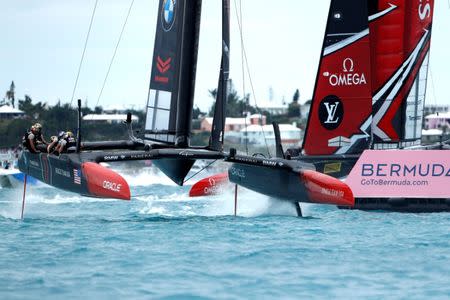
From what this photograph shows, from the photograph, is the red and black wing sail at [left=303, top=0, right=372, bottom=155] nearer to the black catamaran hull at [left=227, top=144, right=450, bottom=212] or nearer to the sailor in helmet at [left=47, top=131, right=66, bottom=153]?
the black catamaran hull at [left=227, top=144, right=450, bottom=212]

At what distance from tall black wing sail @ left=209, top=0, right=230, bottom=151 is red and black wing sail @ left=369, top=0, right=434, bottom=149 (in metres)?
5.01

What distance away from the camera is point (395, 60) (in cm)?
2034

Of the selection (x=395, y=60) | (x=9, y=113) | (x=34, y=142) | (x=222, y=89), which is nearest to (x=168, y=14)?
(x=222, y=89)

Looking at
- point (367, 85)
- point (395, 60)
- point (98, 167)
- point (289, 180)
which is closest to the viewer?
point (98, 167)

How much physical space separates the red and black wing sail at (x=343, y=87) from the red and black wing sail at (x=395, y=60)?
820 millimetres

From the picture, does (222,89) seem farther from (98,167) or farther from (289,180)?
(98,167)

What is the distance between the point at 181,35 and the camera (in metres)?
16.3

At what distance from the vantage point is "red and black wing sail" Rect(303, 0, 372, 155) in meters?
19.5

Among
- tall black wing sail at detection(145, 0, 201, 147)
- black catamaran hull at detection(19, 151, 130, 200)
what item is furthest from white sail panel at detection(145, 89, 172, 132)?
black catamaran hull at detection(19, 151, 130, 200)

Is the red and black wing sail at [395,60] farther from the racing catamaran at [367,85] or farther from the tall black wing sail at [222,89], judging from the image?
the tall black wing sail at [222,89]

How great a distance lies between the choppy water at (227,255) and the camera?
9195mm

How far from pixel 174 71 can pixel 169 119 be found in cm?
70

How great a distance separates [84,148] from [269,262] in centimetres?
642

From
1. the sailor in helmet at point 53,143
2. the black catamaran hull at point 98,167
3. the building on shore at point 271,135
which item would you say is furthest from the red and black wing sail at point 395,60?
the building on shore at point 271,135
